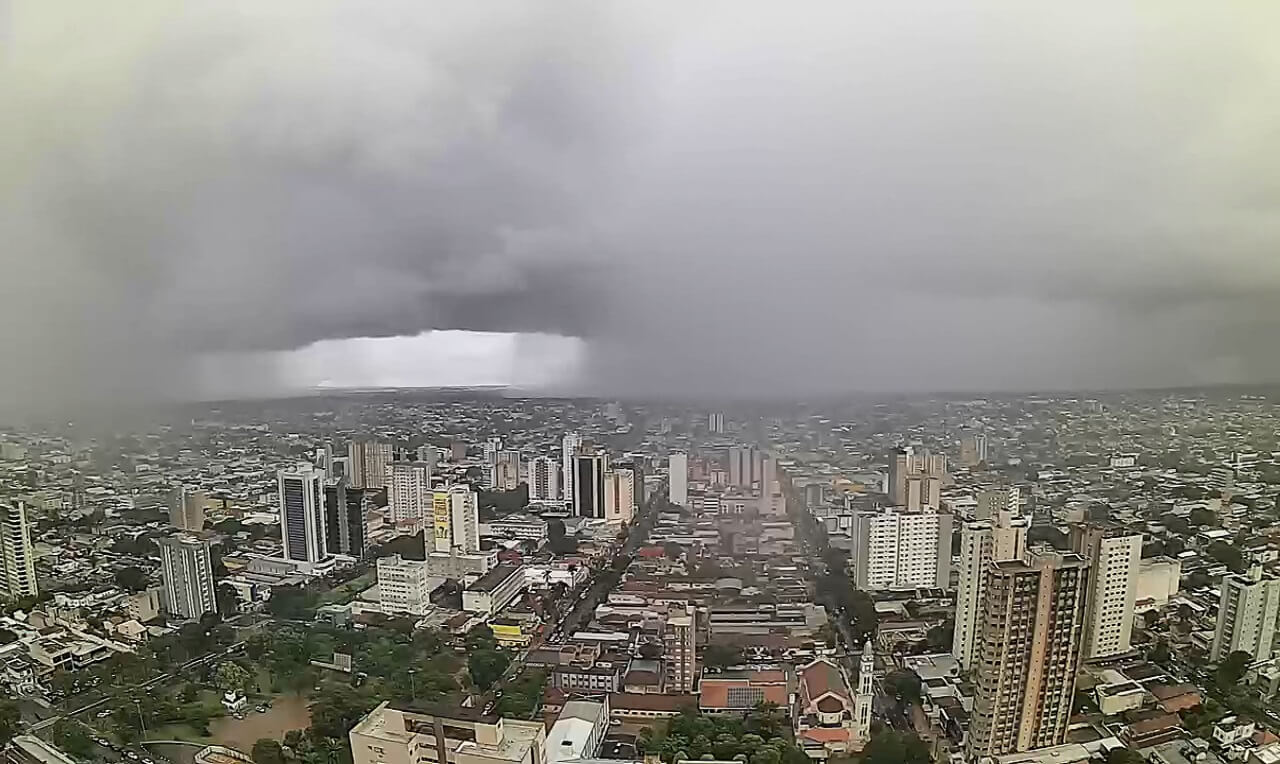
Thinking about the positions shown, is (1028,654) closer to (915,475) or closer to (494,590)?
(915,475)

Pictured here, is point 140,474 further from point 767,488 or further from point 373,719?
point 767,488

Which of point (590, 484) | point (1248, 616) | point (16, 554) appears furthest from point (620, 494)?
point (16, 554)

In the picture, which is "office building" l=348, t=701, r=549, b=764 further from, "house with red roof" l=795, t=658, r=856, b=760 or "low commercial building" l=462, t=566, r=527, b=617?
"house with red roof" l=795, t=658, r=856, b=760

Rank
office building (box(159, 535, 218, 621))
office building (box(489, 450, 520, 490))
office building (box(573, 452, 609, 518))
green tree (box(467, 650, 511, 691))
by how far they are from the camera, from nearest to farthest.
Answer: green tree (box(467, 650, 511, 691)) → office building (box(159, 535, 218, 621)) → office building (box(573, 452, 609, 518)) → office building (box(489, 450, 520, 490))

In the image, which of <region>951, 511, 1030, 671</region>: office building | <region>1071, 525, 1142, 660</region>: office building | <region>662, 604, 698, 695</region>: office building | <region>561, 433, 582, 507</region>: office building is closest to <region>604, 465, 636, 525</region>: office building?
<region>561, 433, 582, 507</region>: office building

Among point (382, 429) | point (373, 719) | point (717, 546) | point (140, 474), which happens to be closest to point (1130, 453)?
point (717, 546)
